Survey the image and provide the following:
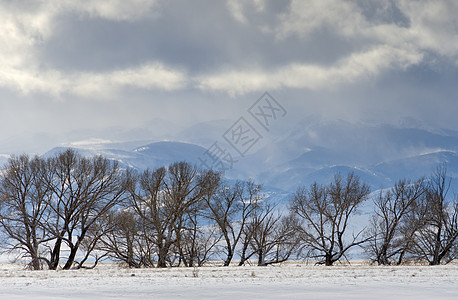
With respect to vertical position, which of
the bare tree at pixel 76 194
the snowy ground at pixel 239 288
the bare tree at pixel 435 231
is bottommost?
the snowy ground at pixel 239 288

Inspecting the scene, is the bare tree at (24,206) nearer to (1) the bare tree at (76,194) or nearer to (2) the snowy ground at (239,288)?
(1) the bare tree at (76,194)

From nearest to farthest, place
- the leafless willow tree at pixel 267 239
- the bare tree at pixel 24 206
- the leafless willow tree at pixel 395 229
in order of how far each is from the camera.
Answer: the bare tree at pixel 24 206
the leafless willow tree at pixel 267 239
the leafless willow tree at pixel 395 229

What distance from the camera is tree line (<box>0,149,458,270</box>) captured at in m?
34.7

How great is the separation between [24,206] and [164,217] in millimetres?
11645

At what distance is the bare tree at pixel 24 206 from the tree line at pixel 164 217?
0.08 m

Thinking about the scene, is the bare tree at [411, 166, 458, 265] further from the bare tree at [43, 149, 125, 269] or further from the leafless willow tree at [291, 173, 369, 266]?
the bare tree at [43, 149, 125, 269]

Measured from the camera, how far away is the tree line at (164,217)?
3469 centimetres

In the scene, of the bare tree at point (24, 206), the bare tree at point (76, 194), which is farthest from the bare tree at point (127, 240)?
the bare tree at point (24, 206)

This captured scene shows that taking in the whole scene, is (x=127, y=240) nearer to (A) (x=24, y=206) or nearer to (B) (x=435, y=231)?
(A) (x=24, y=206)

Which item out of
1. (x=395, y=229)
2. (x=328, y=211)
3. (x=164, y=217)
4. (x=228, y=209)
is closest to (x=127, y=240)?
(x=164, y=217)

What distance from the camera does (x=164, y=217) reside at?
127 feet

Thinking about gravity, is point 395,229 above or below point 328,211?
below

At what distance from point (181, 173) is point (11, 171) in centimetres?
1414

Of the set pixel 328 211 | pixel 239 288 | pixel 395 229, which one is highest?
pixel 328 211
